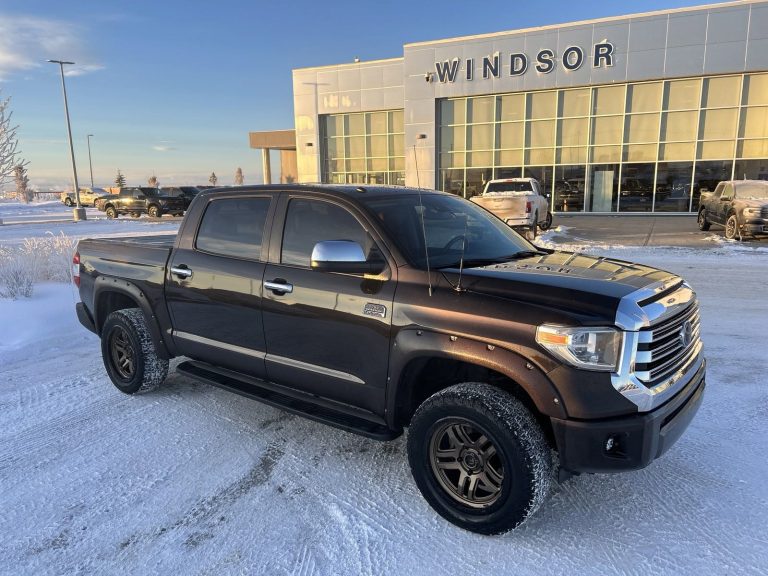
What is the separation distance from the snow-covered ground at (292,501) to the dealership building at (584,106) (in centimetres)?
2094

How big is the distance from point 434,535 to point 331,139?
30.3 meters

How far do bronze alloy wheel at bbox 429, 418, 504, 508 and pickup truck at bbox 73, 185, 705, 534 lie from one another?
11 mm

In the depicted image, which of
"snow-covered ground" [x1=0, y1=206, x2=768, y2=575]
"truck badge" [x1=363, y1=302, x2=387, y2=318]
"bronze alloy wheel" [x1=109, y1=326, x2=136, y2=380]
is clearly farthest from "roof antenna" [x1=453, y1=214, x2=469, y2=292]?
"bronze alloy wheel" [x1=109, y1=326, x2=136, y2=380]

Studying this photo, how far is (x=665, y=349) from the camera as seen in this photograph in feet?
8.87

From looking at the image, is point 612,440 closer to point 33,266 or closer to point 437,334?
point 437,334

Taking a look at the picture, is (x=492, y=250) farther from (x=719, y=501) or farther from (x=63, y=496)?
(x=63, y=496)

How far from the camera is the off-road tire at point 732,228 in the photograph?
1451 cm

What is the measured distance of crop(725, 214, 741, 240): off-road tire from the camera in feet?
47.6

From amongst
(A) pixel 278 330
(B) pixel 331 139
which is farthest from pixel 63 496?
(B) pixel 331 139

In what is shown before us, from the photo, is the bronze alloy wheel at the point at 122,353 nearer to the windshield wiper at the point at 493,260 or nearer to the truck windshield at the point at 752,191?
the windshield wiper at the point at 493,260

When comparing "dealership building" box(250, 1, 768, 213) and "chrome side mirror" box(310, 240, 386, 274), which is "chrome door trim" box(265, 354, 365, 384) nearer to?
"chrome side mirror" box(310, 240, 386, 274)

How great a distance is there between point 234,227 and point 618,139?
24820 millimetres

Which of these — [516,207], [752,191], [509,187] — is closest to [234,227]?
[516,207]

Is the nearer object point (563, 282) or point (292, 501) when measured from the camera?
point (563, 282)
